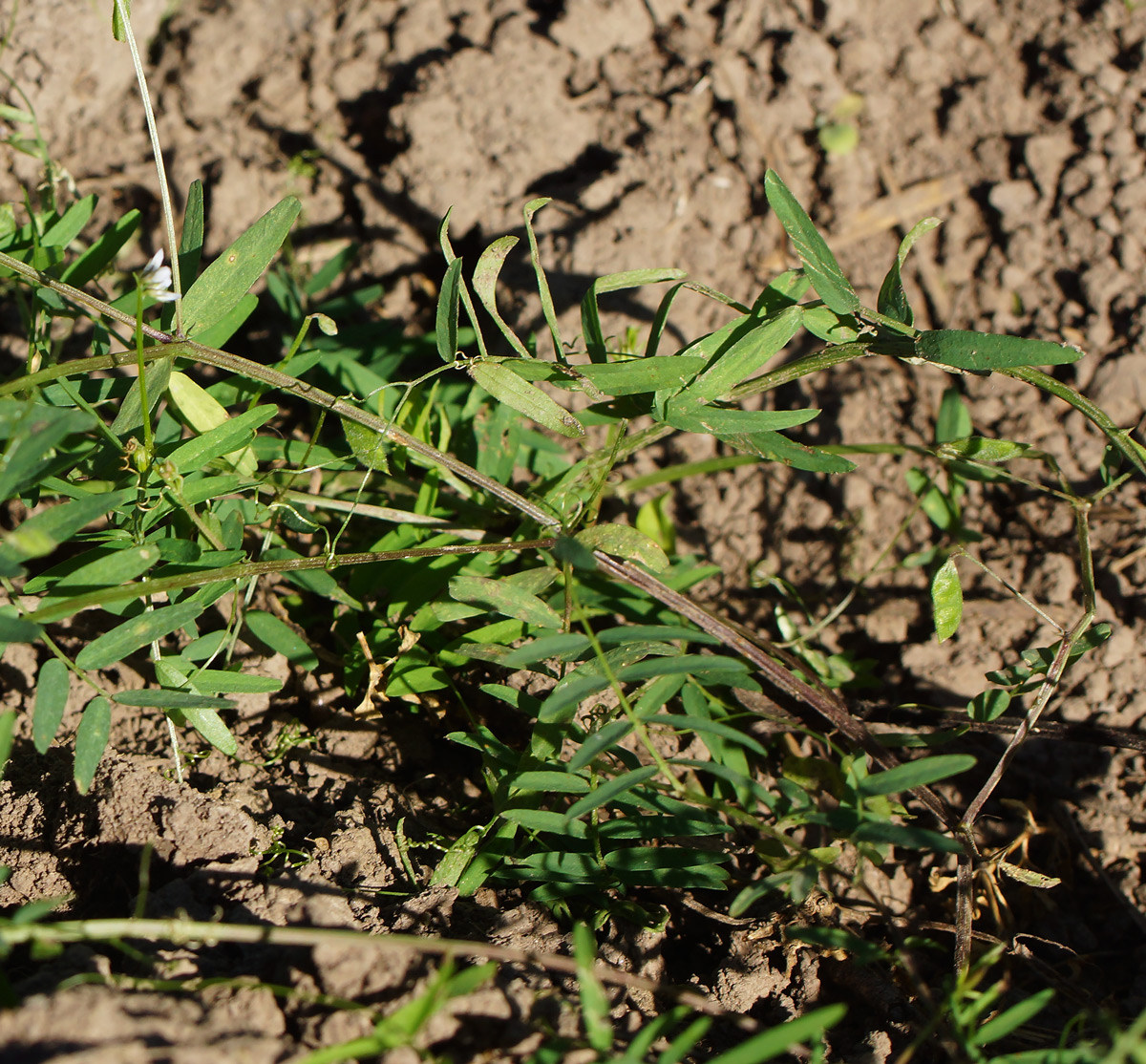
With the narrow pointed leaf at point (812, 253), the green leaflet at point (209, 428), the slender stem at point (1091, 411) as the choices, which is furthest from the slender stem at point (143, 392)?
the slender stem at point (1091, 411)

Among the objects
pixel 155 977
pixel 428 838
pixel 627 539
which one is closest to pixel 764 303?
pixel 627 539

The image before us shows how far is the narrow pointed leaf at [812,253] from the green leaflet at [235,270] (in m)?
1.05

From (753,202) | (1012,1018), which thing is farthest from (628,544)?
(753,202)

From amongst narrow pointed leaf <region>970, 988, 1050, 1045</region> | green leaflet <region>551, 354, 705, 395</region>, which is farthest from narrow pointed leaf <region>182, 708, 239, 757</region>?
narrow pointed leaf <region>970, 988, 1050, 1045</region>

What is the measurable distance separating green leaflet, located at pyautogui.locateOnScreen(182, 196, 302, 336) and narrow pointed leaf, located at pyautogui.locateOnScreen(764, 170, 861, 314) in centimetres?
105

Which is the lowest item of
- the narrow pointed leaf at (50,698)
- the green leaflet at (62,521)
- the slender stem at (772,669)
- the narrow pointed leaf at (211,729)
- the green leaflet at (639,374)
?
the slender stem at (772,669)

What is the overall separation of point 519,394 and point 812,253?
2.29 ft

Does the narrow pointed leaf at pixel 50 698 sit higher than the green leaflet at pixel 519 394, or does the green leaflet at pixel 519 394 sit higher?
the green leaflet at pixel 519 394

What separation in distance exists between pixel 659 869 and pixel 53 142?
297 cm

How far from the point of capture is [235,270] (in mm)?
2094

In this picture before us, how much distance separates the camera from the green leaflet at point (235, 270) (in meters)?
2.07

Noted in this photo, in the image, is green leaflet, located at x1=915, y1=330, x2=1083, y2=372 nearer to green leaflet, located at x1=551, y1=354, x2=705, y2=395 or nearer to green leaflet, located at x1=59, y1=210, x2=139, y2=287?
green leaflet, located at x1=551, y1=354, x2=705, y2=395

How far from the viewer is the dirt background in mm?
2434

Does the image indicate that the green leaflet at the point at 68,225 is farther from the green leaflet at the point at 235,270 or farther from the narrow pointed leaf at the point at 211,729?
the narrow pointed leaf at the point at 211,729
